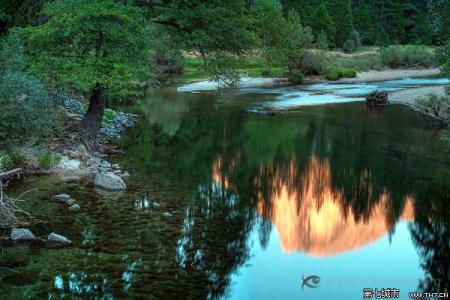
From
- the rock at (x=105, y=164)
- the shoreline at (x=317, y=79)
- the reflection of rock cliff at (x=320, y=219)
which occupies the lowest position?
the reflection of rock cliff at (x=320, y=219)

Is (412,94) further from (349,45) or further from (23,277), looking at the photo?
(349,45)

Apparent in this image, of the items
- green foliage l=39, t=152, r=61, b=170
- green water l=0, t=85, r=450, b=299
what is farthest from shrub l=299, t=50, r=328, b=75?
green foliage l=39, t=152, r=61, b=170

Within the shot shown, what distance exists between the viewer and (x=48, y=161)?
1947 cm

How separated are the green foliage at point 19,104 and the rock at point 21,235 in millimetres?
5364

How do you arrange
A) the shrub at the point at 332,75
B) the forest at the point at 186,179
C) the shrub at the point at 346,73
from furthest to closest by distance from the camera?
the shrub at the point at 346,73 < the shrub at the point at 332,75 < the forest at the point at 186,179

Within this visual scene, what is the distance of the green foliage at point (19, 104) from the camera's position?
17.6 metres

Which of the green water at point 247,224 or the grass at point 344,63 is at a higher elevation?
the grass at point 344,63

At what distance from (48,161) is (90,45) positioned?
15.5 ft

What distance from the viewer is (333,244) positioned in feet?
48.5

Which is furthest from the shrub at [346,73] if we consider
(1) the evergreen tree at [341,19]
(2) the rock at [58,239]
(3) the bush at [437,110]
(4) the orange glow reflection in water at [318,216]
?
(2) the rock at [58,239]

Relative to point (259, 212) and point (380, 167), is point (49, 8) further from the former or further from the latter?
point (380, 167)

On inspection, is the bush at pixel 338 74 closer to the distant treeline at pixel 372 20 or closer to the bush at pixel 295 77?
the bush at pixel 295 77

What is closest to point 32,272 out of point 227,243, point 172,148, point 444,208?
point 227,243

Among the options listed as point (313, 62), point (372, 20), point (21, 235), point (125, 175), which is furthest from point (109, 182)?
point (372, 20)
